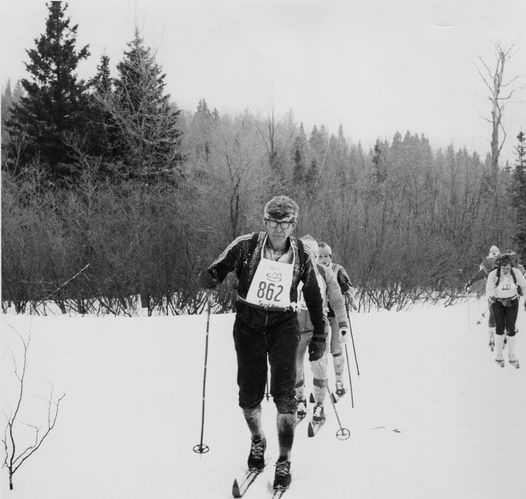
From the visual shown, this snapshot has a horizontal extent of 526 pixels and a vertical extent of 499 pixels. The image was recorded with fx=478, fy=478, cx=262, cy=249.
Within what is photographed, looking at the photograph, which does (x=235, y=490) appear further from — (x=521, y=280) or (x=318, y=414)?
(x=521, y=280)

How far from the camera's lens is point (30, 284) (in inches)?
165

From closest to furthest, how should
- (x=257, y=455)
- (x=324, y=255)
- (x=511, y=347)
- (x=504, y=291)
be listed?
1. (x=257, y=455)
2. (x=511, y=347)
3. (x=324, y=255)
4. (x=504, y=291)

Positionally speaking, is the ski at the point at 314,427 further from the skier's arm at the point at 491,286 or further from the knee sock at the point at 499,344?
the skier's arm at the point at 491,286

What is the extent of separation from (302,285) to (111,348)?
5.99 feet

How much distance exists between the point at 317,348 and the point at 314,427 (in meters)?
1.14

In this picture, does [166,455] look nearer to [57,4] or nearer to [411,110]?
[57,4]

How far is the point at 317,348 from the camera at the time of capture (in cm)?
300

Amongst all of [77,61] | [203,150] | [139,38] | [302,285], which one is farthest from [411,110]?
[203,150]

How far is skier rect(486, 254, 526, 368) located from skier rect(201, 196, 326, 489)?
10.9ft

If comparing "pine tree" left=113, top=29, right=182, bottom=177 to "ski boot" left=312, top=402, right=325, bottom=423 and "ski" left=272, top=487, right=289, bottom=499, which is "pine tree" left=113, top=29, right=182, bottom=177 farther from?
"ski" left=272, top=487, right=289, bottom=499

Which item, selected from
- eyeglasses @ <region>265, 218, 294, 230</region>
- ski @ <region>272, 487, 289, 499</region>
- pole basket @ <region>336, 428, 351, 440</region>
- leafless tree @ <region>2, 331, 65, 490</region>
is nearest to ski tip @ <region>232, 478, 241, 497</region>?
ski @ <region>272, 487, 289, 499</region>

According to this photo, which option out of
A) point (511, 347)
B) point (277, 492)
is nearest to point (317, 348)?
point (277, 492)

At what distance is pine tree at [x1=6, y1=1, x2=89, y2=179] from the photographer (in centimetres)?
386

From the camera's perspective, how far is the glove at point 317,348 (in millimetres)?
2995
